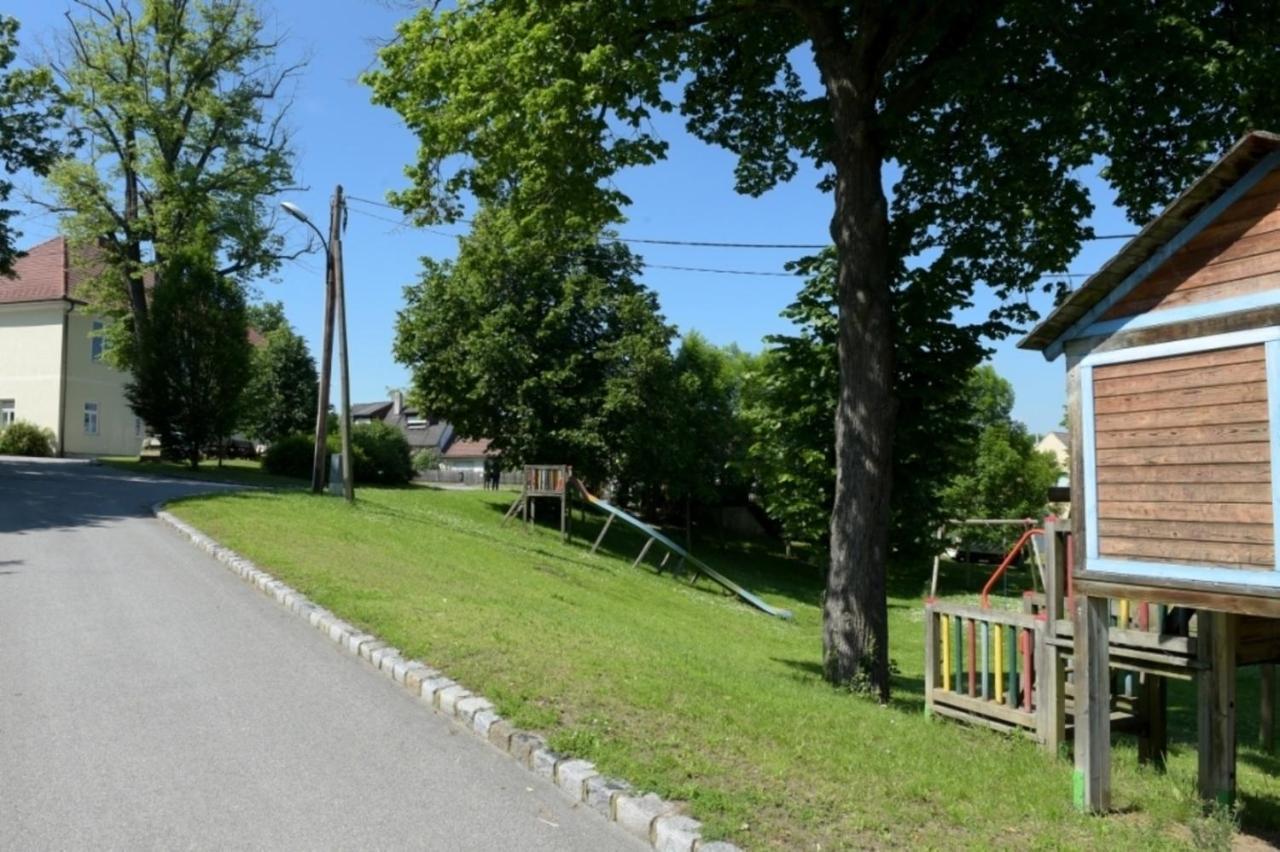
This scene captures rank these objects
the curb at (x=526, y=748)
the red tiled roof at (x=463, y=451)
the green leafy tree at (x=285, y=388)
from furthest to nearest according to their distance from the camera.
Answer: the red tiled roof at (x=463, y=451), the green leafy tree at (x=285, y=388), the curb at (x=526, y=748)

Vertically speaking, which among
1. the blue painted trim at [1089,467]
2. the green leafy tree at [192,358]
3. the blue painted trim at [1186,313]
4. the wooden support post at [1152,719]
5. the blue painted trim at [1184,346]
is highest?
the green leafy tree at [192,358]

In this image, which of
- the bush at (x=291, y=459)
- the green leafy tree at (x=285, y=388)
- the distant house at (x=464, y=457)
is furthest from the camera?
the distant house at (x=464, y=457)

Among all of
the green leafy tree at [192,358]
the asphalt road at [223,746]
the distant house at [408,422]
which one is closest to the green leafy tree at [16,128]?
the green leafy tree at [192,358]

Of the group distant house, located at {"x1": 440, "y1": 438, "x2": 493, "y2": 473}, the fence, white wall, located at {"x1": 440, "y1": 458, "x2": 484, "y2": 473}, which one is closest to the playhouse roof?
the fence

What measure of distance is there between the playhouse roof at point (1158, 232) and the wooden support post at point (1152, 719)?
3.48 meters

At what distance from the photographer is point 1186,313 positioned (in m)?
5.37

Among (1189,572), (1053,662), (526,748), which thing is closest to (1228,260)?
(1189,572)

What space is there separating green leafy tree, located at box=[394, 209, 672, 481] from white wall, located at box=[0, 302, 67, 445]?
22.4 metres

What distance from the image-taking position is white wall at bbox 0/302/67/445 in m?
46.6

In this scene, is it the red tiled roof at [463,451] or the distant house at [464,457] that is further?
the red tiled roof at [463,451]

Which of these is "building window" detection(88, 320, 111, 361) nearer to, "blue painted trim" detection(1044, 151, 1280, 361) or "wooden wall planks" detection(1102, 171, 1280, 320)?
"blue painted trim" detection(1044, 151, 1280, 361)

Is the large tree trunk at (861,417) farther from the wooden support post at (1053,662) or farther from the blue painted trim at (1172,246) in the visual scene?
the blue painted trim at (1172,246)

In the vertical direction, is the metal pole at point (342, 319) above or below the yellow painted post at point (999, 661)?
above

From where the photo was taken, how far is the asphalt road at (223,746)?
16.1ft
